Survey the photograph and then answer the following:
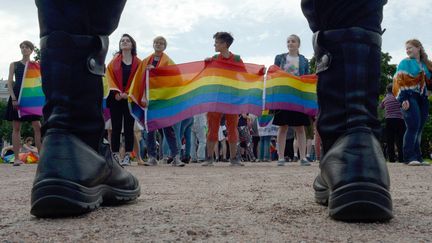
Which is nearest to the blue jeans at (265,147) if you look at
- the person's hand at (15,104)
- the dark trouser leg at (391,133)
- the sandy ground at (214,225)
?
the dark trouser leg at (391,133)

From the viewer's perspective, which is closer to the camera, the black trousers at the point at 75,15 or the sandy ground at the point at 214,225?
the sandy ground at the point at 214,225

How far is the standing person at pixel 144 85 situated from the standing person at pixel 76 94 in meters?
6.32

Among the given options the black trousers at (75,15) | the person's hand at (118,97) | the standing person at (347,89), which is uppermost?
the person's hand at (118,97)

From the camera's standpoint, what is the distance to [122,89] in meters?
8.11

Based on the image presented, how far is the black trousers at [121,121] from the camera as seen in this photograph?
7691mm

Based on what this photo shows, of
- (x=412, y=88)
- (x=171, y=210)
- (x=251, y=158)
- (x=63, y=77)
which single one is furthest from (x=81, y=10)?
(x=251, y=158)

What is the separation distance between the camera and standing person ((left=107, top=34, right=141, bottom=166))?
25.6 feet

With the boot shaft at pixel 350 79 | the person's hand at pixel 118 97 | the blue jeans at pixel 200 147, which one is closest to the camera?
the boot shaft at pixel 350 79

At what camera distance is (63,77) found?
192 centimetres

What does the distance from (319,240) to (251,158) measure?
1519 centimetres

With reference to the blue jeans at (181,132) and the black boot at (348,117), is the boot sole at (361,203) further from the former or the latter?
the blue jeans at (181,132)

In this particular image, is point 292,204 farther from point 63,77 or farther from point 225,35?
point 225,35

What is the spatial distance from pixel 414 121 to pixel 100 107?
6709 millimetres

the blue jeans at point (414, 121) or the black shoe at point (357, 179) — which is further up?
the blue jeans at point (414, 121)
